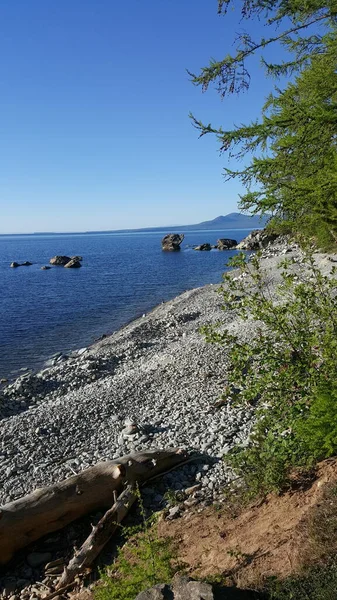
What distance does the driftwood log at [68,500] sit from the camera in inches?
304

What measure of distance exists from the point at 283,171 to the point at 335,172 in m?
1.13

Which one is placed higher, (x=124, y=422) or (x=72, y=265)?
(x=72, y=265)

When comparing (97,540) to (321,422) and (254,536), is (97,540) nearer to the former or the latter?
(254,536)

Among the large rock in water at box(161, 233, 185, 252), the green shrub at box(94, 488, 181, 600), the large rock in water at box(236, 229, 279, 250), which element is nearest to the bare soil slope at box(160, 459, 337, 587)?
the green shrub at box(94, 488, 181, 600)

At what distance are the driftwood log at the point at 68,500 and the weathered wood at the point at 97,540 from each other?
39 cm

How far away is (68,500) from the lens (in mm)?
8180

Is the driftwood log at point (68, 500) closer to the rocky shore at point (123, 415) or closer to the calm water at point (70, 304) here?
the rocky shore at point (123, 415)

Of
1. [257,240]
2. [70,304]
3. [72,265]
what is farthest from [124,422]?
[72,265]

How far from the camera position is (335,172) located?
586cm

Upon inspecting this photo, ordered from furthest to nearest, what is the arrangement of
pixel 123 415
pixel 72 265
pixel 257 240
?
pixel 72 265
pixel 257 240
pixel 123 415

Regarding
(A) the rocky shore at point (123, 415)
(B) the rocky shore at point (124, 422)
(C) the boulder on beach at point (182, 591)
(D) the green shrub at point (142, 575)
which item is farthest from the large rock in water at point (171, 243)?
(C) the boulder on beach at point (182, 591)

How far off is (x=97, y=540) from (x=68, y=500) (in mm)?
1135

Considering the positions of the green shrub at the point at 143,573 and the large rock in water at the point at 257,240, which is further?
the large rock in water at the point at 257,240

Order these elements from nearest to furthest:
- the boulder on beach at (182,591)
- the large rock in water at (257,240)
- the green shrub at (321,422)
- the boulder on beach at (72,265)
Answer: the boulder on beach at (182,591) → the green shrub at (321,422) → the large rock in water at (257,240) → the boulder on beach at (72,265)
